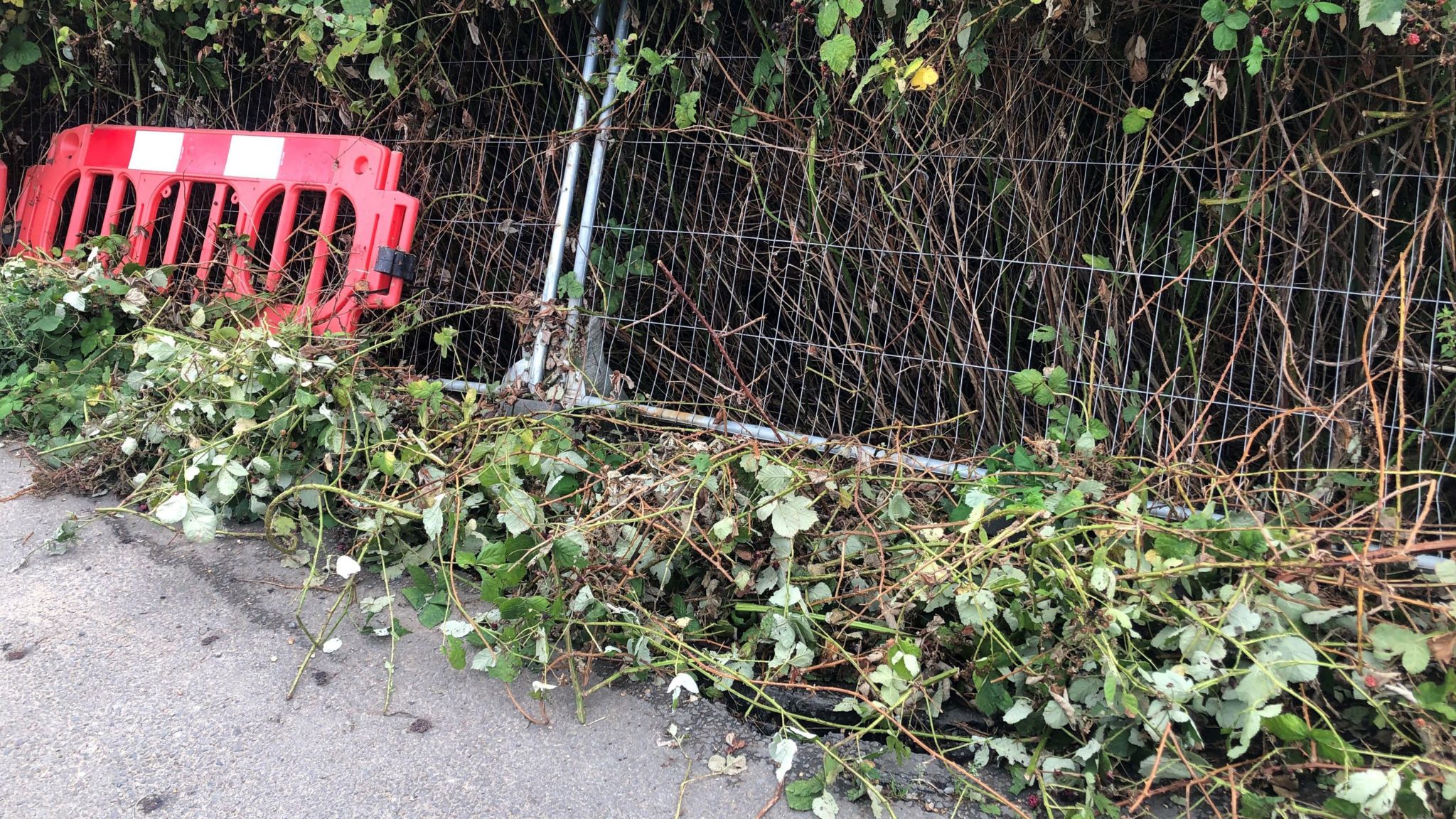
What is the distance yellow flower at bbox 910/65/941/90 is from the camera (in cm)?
233

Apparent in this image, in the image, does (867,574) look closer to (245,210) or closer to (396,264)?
(396,264)

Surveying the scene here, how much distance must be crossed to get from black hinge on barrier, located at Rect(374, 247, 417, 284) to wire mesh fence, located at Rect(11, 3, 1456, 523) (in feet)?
0.47

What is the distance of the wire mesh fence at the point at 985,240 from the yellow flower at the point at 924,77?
0.24 metres

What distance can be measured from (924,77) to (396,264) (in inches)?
79.5

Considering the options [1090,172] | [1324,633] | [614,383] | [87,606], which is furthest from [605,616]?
[1090,172]

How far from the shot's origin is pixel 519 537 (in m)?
1.96

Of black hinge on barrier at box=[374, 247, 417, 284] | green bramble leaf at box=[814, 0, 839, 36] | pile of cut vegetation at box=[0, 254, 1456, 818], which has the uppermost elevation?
green bramble leaf at box=[814, 0, 839, 36]

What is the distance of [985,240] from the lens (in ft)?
8.86

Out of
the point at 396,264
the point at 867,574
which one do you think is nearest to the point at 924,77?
the point at 867,574

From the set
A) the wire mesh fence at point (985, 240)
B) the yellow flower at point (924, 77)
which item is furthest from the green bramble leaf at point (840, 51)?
the wire mesh fence at point (985, 240)

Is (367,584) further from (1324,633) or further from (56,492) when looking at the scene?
(1324,633)

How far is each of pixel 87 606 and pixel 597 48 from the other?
2290mm

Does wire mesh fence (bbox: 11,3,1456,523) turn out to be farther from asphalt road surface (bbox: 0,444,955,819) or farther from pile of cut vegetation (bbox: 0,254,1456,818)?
asphalt road surface (bbox: 0,444,955,819)

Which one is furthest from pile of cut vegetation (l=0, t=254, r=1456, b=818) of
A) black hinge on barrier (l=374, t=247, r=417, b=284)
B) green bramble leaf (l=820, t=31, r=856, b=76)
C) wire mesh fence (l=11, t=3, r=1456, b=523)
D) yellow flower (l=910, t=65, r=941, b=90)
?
green bramble leaf (l=820, t=31, r=856, b=76)
